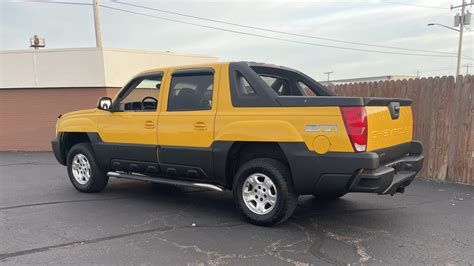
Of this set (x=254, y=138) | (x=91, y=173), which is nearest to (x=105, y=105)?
(x=91, y=173)

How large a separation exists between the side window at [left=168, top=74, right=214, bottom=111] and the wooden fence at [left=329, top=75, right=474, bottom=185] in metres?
4.53

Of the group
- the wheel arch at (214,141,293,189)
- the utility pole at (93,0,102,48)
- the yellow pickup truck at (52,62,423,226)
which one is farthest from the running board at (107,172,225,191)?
the utility pole at (93,0,102,48)

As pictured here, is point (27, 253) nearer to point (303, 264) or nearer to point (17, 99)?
point (303, 264)

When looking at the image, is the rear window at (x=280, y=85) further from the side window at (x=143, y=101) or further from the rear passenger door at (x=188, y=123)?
the side window at (x=143, y=101)

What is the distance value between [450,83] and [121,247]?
20.5 ft

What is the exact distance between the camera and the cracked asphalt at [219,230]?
148 inches

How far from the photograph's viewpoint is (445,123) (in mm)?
7039

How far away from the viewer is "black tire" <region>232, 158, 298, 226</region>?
439cm

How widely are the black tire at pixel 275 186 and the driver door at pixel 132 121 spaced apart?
1.47 meters

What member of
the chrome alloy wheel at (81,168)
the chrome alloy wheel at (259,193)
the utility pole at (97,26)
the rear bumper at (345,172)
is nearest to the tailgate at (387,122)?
the rear bumper at (345,172)

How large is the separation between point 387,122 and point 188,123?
8.11 feet

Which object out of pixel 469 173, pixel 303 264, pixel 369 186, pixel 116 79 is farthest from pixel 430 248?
pixel 116 79

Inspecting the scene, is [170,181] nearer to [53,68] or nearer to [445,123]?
[445,123]

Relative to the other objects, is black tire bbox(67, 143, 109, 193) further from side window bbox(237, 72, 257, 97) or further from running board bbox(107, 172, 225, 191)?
side window bbox(237, 72, 257, 97)
